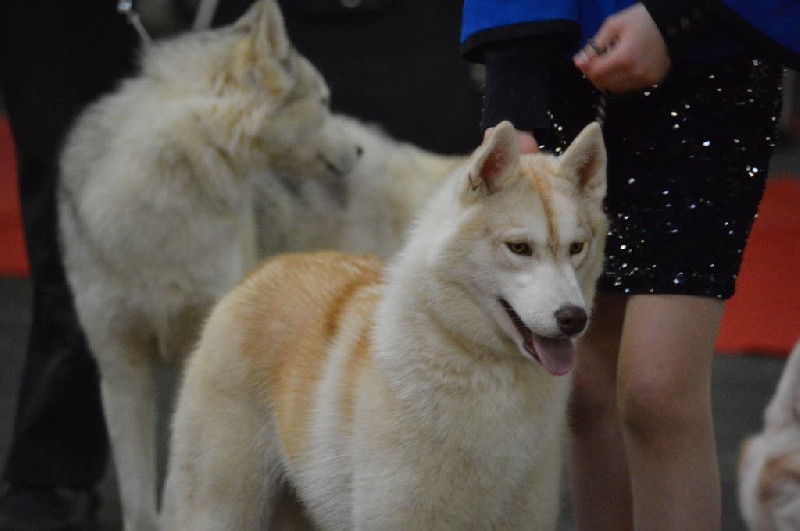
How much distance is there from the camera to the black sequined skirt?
7.65ft

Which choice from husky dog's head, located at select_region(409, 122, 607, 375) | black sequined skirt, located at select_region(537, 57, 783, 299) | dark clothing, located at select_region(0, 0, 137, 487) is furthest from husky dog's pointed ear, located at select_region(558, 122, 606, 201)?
dark clothing, located at select_region(0, 0, 137, 487)

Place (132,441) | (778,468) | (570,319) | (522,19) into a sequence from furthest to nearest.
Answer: (132,441) < (778,468) < (522,19) < (570,319)

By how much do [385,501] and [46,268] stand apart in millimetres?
2159

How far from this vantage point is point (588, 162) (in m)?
2.20

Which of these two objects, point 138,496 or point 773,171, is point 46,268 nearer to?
point 138,496

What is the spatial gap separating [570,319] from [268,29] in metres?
2.14

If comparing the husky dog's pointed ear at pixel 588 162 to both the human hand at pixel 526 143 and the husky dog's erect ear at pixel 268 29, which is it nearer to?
the human hand at pixel 526 143

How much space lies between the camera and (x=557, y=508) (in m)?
2.33

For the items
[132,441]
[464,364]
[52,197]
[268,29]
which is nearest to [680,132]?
[464,364]

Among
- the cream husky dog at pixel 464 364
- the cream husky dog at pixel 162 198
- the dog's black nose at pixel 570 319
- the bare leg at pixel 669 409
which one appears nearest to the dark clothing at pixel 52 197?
the cream husky dog at pixel 162 198

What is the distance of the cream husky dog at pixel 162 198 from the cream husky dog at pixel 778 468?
1.65 meters

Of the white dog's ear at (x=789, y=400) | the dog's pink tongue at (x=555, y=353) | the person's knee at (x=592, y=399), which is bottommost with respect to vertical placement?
the white dog's ear at (x=789, y=400)

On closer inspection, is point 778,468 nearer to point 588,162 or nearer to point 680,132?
point 680,132

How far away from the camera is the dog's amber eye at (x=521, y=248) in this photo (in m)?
2.10
